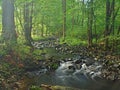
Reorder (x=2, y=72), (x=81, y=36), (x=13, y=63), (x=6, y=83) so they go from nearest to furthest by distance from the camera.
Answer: (x=6, y=83)
(x=2, y=72)
(x=13, y=63)
(x=81, y=36)

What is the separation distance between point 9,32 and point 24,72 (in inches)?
101

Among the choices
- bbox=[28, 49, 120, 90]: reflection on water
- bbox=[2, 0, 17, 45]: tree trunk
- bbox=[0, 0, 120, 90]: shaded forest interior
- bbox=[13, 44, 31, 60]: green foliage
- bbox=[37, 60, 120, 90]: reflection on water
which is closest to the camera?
bbox=[37, 60, 120, 90]: reflection on water

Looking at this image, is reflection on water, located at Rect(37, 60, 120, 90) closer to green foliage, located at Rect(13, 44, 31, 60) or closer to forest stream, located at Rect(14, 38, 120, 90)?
forest stream, located at Rect(14, 38, 120, 90)

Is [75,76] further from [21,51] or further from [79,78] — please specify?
[21,51]

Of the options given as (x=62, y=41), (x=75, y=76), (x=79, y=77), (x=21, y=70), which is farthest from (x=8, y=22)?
(x=62, y=41)

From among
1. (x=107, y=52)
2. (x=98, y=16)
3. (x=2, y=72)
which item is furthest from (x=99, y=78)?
(x=98, y=16)

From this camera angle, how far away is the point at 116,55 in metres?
18.5

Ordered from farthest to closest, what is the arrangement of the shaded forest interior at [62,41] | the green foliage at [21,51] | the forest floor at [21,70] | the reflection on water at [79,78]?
the green foliage at [21,51]
the shaded forest interior at [62,41]
the reflection on water at [79,78]
the forest floor at [21,70]

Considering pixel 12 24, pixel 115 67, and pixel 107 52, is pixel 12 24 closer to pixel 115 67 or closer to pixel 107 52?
pixel 115 67

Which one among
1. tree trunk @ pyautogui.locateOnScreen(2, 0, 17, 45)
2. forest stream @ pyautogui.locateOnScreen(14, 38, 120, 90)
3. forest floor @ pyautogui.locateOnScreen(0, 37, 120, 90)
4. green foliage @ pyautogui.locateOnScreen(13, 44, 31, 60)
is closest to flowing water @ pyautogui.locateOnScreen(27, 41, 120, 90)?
forest stream @ pyautogui.locateOnScreen(14, 38, 120, 90)

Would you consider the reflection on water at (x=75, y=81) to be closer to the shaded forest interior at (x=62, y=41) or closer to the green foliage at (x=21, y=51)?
the shaded forest interior at (x=62, y=41)

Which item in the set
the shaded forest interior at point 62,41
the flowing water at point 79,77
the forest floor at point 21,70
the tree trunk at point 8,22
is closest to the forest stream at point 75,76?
the flowing water at point 79,77

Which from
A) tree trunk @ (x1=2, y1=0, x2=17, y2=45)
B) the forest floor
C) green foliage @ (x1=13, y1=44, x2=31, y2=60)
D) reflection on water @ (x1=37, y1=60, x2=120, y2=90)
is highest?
tree trunk @ (x1=2, y1=0, x2=17, y2=45)

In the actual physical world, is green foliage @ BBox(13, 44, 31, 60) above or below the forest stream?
above
